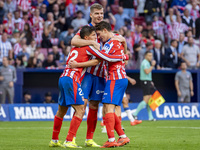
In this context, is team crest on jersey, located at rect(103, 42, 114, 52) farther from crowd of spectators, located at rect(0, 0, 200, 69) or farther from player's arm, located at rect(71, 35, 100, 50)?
crowd of spectators, located at rect(0, 0, 200, 69)


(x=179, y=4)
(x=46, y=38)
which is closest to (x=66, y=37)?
(x=46, y=38)

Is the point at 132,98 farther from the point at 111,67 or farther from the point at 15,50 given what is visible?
the point at 111,67

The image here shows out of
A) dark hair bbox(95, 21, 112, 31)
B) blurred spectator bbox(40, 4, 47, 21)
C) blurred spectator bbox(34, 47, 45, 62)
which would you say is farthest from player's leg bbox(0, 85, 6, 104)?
dark hair bbox(95, 21, 112, 31)

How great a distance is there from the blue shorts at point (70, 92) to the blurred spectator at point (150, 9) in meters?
15.1

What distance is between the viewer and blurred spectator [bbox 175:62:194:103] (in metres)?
19.7

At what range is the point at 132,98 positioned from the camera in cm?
2112

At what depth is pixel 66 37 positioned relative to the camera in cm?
2053

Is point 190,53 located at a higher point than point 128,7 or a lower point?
lower

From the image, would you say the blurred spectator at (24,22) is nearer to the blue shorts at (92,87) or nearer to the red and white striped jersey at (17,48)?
the red and white striped jersey at (17,48)

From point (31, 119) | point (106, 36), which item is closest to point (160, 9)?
point (31, 119)

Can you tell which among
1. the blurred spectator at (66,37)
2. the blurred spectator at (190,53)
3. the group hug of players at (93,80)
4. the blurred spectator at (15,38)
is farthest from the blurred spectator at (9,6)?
the group hug of players at (93,80)

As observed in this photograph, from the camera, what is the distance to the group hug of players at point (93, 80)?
8.05m

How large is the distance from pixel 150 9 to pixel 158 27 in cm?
125

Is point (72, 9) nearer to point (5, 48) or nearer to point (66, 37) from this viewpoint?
point (66, 37)
